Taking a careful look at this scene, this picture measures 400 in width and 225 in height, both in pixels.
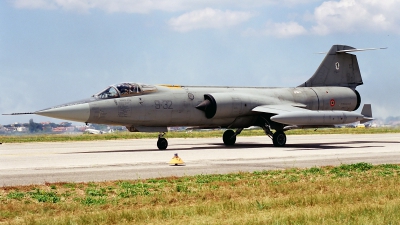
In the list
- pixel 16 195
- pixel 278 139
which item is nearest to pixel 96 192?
pixel 16 195

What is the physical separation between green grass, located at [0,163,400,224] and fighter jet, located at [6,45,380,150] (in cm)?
1151

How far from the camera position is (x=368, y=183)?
12828mm

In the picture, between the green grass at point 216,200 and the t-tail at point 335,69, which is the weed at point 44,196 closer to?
the green grass at point 216,200

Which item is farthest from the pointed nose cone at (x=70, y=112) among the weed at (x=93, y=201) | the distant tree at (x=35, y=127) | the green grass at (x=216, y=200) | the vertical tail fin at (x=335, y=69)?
the distant tree at (x=35, y=127)

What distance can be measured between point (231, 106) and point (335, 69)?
27.6ft

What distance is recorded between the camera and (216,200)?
10672 mm

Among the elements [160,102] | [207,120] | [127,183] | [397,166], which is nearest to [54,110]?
[160,102]

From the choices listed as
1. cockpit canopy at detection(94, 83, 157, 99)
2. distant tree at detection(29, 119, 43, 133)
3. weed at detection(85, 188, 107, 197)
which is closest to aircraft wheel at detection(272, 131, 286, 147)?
cockpit canopy at detection(94, 83, 157, 99)

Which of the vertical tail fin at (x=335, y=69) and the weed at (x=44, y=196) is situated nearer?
the weed at (x=44, y=196)

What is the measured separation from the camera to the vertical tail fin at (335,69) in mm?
33156

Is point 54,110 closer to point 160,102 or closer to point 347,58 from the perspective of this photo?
point 160,102

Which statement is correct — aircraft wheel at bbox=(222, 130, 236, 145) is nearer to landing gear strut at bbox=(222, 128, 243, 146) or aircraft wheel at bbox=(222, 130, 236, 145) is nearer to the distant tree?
landing gear strut at bbox=(222, 128, 243, 146)

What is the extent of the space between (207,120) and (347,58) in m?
10.3

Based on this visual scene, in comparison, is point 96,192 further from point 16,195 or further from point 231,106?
point 231,106
